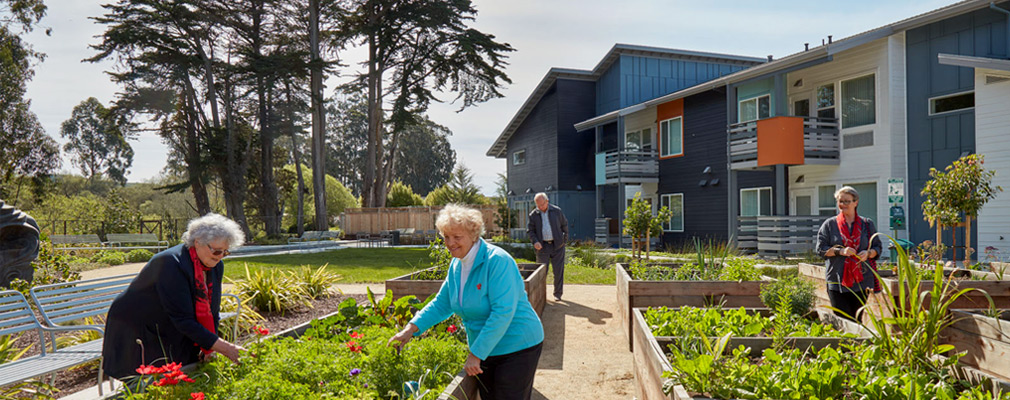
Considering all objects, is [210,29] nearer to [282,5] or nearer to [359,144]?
[282,5]

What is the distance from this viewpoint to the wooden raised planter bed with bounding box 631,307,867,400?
3127 millimetres

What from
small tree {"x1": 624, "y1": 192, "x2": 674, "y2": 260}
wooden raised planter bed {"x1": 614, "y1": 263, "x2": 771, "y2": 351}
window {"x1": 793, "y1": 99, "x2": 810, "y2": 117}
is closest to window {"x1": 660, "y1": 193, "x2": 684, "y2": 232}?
window {"x1": 793, "y1": 99, "x2": 810, "y2": 117}

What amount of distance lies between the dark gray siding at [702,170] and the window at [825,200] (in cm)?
195

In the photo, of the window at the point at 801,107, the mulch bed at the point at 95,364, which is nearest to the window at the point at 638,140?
the window at the point at 801,107

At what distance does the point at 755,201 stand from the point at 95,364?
57.8 ft

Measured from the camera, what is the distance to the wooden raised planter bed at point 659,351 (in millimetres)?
3127

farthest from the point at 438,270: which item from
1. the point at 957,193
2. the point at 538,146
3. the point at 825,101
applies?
the point at 538,146

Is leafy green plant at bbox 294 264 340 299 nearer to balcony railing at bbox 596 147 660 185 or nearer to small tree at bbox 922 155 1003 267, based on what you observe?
small tree at bbox 922 155 1003 267

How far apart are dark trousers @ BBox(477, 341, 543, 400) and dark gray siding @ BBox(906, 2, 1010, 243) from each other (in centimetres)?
1367

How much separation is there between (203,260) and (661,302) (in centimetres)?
440

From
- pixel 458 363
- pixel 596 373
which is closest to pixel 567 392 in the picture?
pixel 596 373

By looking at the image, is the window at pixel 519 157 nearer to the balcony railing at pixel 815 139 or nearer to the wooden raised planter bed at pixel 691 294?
the balcony railing at pixel 815 139

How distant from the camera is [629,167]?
2202 centimetres

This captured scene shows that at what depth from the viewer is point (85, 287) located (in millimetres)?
5297
